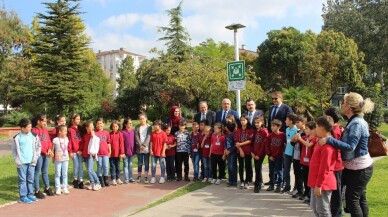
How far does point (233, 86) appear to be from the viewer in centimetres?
986

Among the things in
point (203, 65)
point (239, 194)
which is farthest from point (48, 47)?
point (239, 194)

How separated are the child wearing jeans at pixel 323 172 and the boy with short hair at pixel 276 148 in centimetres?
267

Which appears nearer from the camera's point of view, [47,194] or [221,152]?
[47,194]

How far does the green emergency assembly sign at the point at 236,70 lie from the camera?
9.74 metres

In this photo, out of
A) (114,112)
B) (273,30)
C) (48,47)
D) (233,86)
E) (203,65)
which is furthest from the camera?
(273,30)

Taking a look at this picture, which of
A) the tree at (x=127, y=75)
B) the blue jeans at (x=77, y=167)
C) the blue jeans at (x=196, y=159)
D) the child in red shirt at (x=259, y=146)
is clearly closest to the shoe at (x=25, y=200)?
the blue jeans at (x=77, y=167)

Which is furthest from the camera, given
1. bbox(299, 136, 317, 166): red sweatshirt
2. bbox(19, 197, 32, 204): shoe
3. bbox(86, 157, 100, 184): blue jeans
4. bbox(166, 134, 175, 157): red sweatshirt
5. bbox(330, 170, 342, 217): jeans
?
bbox(166, 134, 175, 157): red sweatshirt

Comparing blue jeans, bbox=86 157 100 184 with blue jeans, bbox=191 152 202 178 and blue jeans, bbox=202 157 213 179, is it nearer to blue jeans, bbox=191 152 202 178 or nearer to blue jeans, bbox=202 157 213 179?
blue jeans, bbox=191 152 202 178

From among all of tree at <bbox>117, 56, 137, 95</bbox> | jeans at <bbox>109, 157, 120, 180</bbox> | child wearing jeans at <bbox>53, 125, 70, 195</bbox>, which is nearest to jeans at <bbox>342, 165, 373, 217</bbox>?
jeans at <bbox>109, 157, 120, 180</bbox>

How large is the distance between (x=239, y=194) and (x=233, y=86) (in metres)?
3.40

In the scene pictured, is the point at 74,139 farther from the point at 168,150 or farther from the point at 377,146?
the point at 377,146

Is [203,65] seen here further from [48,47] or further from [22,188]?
[48,47]

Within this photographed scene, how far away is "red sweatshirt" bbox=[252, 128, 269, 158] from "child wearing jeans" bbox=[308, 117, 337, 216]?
9.29 ft

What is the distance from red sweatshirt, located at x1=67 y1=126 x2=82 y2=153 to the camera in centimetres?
808
